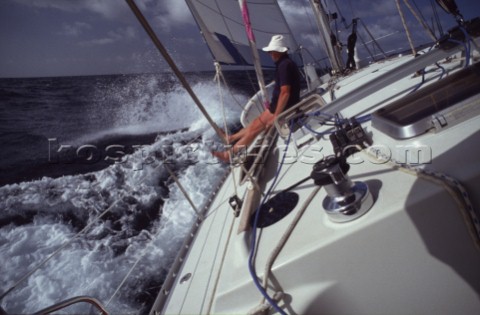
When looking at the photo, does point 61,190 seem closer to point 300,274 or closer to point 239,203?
point 239,203

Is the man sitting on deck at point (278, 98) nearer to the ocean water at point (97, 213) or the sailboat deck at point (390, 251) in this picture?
the ocean water at point (97, 213)

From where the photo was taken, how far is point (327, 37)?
5.63 metres

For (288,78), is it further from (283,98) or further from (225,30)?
(225,30)

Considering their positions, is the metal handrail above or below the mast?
below

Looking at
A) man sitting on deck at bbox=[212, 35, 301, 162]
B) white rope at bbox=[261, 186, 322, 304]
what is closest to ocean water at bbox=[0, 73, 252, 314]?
man sitting on deck at bbox=[212, 35, 301, 162]

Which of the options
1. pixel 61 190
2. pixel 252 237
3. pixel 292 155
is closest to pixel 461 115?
pixel 252 237

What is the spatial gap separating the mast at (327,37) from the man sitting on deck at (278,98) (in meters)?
2.92

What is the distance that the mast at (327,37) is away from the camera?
5422 mm

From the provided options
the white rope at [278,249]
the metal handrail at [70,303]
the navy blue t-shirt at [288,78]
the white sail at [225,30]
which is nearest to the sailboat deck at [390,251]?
the white rope at [278,249]

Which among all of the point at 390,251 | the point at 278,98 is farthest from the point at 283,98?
the point at 390,251

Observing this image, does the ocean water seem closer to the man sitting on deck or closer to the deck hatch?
the man sitting on deck

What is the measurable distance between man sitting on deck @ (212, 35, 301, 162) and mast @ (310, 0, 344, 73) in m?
2.92

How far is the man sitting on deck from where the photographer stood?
2.62 m

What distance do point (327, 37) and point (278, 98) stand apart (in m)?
3.54
